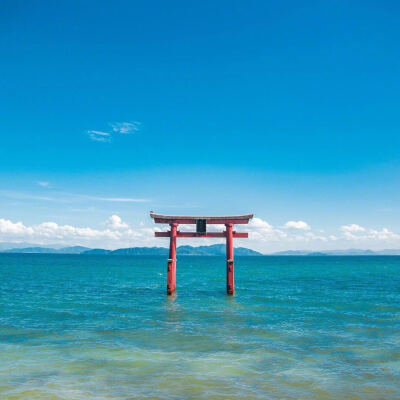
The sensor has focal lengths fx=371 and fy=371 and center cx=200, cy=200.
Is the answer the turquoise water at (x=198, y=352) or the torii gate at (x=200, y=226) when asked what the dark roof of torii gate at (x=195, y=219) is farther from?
the turquoise water at (x=198, y=352)

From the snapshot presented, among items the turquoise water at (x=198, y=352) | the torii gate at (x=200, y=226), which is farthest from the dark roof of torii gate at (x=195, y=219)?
the turquoise water at (x=198, y=352)

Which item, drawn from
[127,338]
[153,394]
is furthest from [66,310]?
[153,394]

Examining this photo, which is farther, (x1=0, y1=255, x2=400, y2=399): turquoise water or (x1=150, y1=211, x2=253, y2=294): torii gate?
(x1=150, y1=211, x2=253, y2=294): torii gate

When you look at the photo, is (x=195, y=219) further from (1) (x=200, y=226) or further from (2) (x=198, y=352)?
(2) (x=198, y=352)

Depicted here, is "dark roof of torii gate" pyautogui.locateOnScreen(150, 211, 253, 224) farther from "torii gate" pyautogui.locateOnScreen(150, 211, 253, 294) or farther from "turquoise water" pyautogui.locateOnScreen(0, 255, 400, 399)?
"turquoise water" pyautogui.locateOnScreen(0, 255, 400, 399)

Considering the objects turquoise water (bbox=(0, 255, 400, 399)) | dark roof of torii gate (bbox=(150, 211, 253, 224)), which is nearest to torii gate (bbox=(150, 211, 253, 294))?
dark roof of torii gate (bbox=(150, 211, 253, 224))

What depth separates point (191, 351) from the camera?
12.4 m

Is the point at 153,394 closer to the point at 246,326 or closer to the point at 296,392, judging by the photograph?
the point at 296,392

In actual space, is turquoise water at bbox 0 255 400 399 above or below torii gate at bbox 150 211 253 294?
below

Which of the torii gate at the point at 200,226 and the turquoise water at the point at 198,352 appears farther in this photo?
the torii gate at the point at 200,226

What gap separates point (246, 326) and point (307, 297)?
13.2 m

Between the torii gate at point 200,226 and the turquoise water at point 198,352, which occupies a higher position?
the torii gate at point 200,226

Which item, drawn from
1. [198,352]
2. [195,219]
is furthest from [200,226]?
[198,352]

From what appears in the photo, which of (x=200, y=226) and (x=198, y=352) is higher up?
(x=200, y=226)
